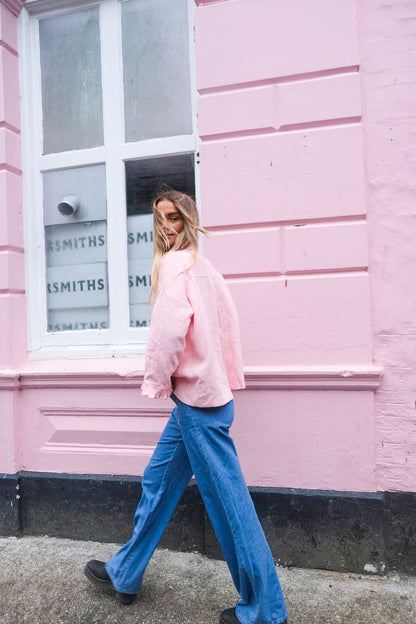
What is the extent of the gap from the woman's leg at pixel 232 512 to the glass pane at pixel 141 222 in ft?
4.71

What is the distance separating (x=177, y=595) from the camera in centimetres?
250

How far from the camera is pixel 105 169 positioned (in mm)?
3510

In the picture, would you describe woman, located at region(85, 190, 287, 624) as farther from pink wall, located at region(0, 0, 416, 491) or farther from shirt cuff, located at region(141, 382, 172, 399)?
pink wall, located at region(0, 0, 416, 491)

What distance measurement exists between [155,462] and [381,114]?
2338 mm

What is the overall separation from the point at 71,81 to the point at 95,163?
733mm

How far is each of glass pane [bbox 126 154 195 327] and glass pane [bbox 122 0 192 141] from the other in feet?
0.80

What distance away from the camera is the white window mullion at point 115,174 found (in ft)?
11.4

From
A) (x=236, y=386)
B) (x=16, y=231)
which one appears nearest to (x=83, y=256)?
(x=16, y=231)

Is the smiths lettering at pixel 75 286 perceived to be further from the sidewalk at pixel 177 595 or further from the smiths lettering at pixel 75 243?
the sidewalk at pixel 177 595

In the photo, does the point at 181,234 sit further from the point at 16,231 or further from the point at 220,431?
the point at 16,231

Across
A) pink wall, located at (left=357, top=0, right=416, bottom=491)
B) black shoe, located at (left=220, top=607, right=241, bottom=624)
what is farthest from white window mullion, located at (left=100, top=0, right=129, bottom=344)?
black shoe, located at (left=220, top=607, right=241, bottom=624)

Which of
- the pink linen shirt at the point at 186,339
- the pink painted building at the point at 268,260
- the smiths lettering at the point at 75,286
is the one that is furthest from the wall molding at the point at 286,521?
the smiths lettering at the point at 75,286

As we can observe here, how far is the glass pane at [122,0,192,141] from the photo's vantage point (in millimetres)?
3428

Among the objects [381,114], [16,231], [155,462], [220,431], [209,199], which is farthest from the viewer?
[16,231]
